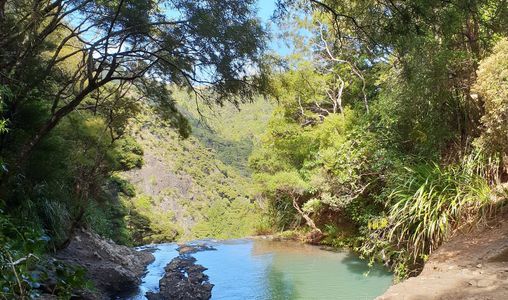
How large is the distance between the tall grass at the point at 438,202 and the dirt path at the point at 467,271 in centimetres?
25

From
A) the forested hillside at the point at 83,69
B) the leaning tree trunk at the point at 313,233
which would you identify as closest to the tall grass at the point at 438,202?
the forested hillside at the point at 83,69

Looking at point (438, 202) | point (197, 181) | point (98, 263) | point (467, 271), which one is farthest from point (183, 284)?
point (197, 181)

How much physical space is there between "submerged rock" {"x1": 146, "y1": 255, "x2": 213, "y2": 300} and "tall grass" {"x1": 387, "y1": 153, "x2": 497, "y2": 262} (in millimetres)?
3713

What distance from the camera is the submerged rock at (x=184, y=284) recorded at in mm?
7711

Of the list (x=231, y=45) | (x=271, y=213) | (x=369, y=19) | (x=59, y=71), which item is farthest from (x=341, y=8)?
(x=271, y=213)

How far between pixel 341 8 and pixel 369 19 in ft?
1.08

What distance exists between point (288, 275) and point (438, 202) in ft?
16.4

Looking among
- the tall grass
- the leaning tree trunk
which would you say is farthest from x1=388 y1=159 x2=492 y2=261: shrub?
the leaning tree trunk

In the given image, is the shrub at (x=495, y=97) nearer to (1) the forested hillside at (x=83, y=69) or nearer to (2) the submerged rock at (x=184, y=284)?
(1) the forested hillside at (x=83, y=69)

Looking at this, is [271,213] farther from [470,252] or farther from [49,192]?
[470,252]

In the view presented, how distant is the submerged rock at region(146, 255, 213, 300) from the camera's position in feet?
25.3

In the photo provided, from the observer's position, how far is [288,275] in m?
9.70

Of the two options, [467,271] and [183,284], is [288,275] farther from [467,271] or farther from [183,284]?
[467,271]

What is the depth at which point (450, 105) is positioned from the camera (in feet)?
22.4
